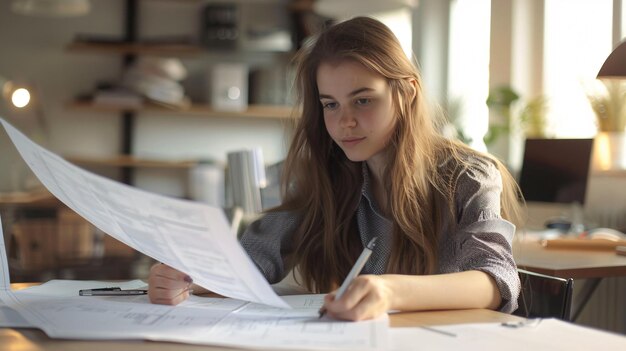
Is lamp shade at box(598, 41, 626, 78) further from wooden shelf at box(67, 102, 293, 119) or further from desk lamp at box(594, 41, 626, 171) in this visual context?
wooden shelf at box(67, 102, 293, 119)

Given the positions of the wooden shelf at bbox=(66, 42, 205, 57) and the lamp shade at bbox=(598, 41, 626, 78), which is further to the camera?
the wooden shelf at bbox=(66, 42, 205, 57)

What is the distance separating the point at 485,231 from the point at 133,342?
2.21 ft

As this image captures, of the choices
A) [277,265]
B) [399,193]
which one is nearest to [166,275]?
[277,265]

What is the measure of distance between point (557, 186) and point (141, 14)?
365 centimetres

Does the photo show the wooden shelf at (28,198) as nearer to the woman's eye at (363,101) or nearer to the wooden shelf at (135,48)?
the wooden shelf at (135,48)

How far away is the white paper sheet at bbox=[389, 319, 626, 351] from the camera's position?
1.08m

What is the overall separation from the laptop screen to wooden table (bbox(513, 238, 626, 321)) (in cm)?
61

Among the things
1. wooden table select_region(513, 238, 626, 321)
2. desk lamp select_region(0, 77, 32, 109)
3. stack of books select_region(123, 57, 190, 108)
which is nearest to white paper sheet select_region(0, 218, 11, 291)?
wooden table select_region(513, 238, 626, 321)

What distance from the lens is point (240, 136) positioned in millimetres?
6531

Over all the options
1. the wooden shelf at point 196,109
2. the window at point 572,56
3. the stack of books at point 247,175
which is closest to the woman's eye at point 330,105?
the stack of books at point 247,175

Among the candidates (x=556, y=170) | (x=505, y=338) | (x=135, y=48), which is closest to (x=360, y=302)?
(x=505, y=338)

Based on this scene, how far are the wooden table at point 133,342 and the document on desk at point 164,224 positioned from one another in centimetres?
12

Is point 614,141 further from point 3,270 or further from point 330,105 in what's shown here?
point 3,270

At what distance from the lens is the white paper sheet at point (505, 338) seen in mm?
1078
